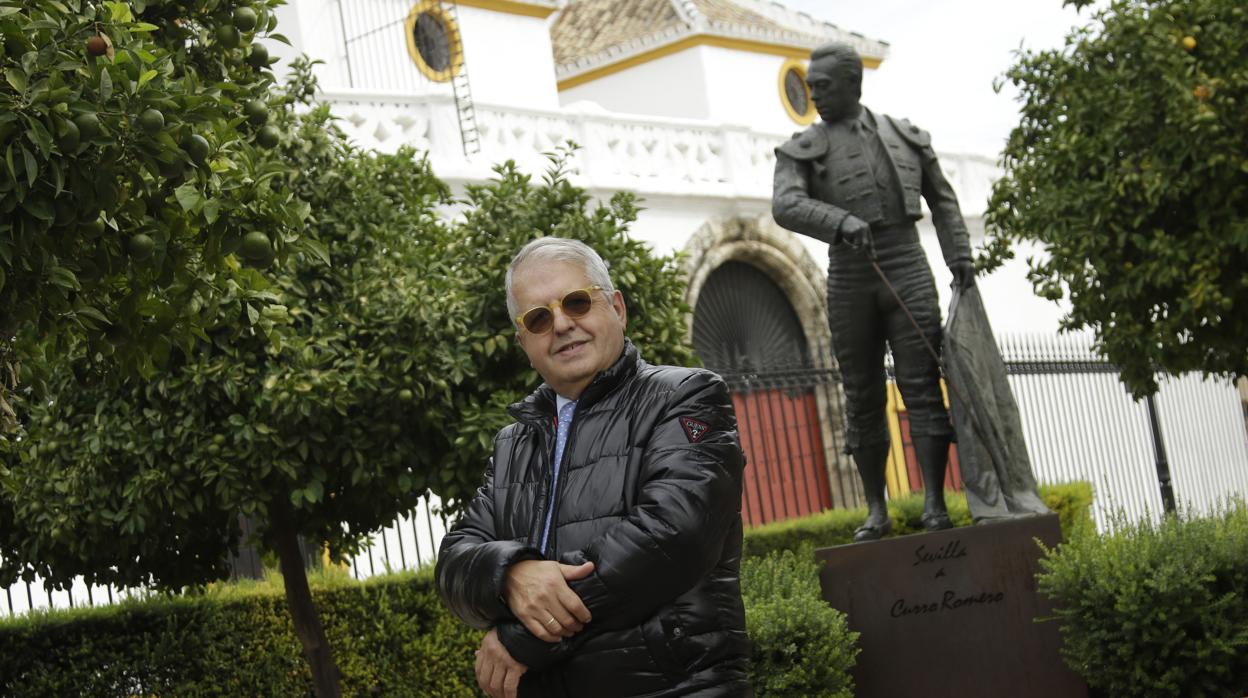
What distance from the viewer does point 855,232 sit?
6969 millimetres

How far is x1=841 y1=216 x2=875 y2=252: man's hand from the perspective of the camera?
6969 millimetres

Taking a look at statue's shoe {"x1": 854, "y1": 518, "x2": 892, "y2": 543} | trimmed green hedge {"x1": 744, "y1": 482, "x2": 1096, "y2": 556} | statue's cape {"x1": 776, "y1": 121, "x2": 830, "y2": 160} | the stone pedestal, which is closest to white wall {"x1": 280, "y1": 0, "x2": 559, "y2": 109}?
trimmed green hedge {"x1": 744, "y1": 482, "x2": 1096, "y2": 556}

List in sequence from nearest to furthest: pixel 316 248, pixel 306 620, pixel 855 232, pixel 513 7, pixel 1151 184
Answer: pixel 316 248 < pixel 855 232 < pixel 306 620 < pixel 1151 184 < pixel 513 7

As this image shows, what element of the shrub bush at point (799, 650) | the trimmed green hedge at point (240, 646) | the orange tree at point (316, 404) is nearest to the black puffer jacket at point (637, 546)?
the shrub bush at point (799, 650)

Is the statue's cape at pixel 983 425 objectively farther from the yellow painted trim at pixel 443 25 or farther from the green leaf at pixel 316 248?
the yellow painted trim at pixel 443 25

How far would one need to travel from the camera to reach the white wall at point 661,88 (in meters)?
22.2

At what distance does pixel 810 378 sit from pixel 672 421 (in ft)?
41.4

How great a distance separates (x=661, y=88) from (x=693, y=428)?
19922 millimetres

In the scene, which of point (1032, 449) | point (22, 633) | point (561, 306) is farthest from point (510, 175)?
point (1032, 449)

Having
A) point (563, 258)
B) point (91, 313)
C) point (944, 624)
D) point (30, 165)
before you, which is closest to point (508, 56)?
point (944, 624)

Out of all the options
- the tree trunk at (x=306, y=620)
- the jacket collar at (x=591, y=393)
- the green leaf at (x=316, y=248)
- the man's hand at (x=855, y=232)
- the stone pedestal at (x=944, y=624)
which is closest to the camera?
the jacket collar at (x=591, y=393)

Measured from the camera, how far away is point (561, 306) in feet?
10.8

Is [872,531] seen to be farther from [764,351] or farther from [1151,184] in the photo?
[764,351]

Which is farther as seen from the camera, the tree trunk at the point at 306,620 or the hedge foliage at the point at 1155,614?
the tree trunk at the point at 306,620
